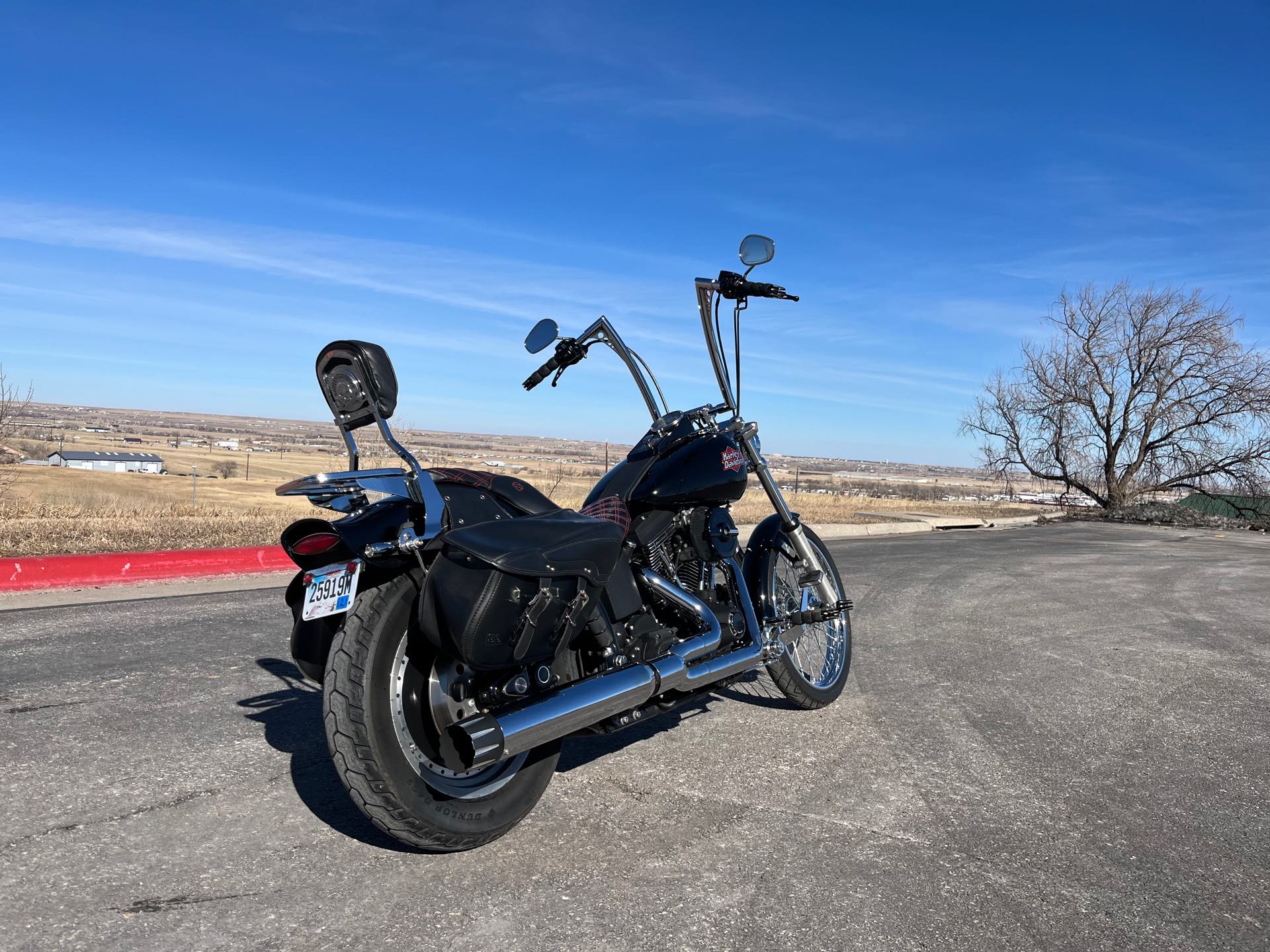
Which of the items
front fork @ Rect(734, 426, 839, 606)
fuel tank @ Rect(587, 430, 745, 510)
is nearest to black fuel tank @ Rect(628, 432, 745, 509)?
fuel tank @ Rect(587, 430, 745, 510)

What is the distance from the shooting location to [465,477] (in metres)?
3.54

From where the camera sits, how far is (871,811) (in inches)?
144

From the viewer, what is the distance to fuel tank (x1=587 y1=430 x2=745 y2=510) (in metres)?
4.11

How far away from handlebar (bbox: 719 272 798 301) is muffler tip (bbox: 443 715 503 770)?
2.61 metres

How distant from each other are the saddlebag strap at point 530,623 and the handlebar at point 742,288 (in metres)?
2.26

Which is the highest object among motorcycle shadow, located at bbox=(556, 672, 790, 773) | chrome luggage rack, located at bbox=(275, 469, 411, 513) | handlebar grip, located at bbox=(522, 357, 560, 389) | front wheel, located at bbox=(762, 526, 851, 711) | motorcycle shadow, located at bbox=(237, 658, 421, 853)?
handlebar grip, located at bbox=(522, 357, 560, 389)

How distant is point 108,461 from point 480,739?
47689mm

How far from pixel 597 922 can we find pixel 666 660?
112 cm

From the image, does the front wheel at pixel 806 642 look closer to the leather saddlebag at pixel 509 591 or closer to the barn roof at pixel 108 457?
the leather saddlebag at pixel 509 591

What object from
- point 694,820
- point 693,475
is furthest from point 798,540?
point 694,820

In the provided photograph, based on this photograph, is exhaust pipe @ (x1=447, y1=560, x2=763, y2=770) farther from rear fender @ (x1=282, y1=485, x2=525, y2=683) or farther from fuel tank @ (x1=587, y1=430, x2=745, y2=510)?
rear fender @ (x1=282, y1=485, x2=525, y2=683)

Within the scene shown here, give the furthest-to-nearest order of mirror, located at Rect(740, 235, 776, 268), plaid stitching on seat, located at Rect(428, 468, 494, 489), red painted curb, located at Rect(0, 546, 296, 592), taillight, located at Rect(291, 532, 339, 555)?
red painted curb, located at Rect(0, 546, 296, 592) → mirror, located at Rect(740, 235, 776, 268) → plaid stitching on seat, located at Rect(428, 468, 494, 489) → taillight, located at Rect(291, 532, 339, 555)

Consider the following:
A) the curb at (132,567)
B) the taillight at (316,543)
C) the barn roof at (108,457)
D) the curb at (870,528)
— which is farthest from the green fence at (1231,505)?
the barn roof at (108,457)

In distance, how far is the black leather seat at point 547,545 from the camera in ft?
9.55
